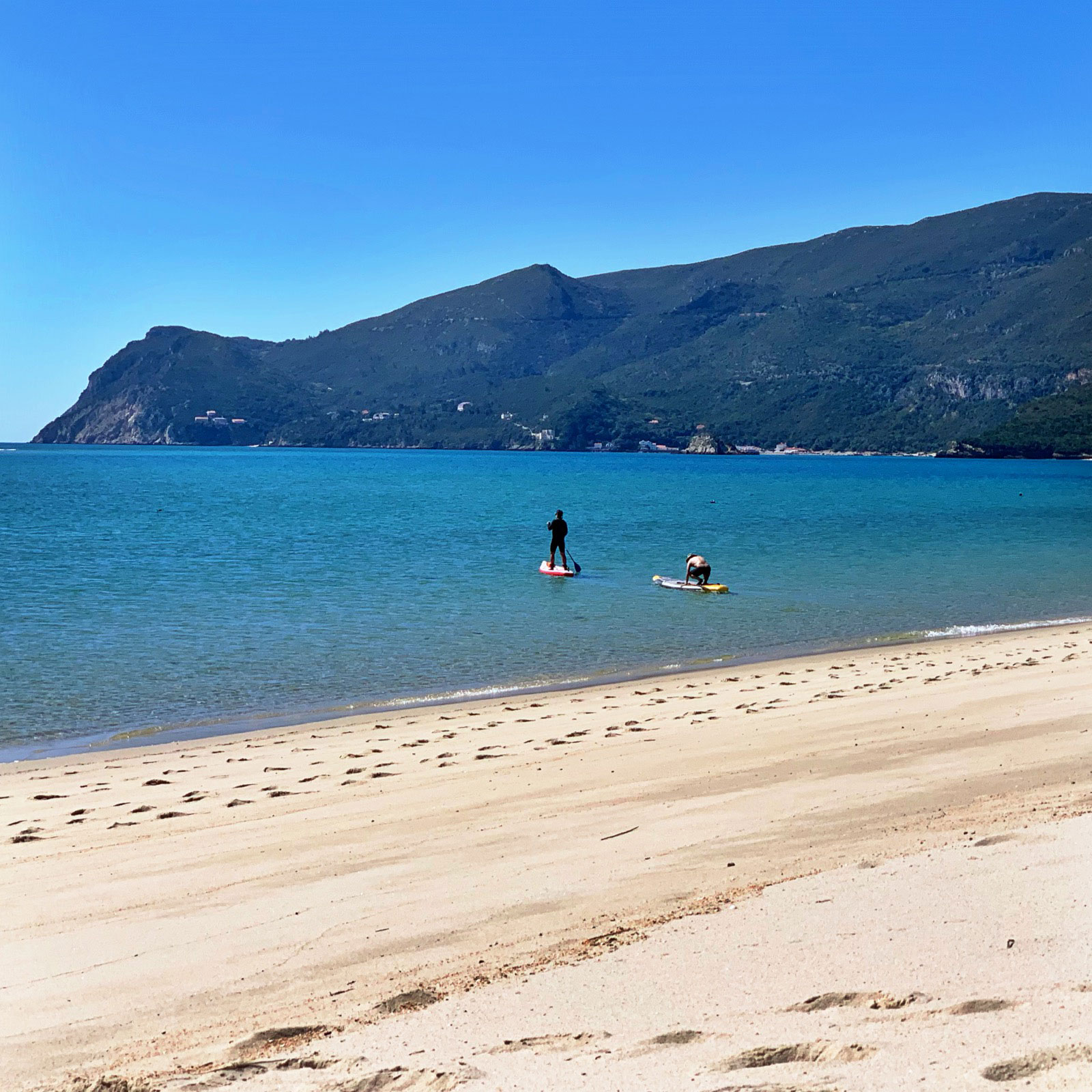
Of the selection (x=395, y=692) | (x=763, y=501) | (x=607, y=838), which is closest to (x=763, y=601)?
(x=395, y=692)

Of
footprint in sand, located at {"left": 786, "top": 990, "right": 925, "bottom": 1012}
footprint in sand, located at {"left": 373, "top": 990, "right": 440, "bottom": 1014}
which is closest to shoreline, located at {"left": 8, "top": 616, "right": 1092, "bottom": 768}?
footprint in sand, located at {"left": 373, "top": 990, "right": 440, "bottom": 1014}

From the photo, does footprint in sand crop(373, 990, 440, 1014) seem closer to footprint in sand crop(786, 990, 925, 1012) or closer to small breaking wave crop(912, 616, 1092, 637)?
footprint in sand crop(786, 990, 925, 1012)

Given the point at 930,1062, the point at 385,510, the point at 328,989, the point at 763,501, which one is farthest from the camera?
the point at 763,501

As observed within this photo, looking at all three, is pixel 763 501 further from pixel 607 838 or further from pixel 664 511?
pixel 607 838

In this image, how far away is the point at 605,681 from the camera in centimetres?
1623

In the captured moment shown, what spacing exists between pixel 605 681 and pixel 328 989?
11.4m

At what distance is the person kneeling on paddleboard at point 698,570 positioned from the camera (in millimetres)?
27281

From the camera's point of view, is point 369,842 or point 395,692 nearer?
point 369,842

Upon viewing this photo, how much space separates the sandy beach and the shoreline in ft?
4.61

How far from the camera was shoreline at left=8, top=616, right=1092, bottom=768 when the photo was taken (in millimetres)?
12312

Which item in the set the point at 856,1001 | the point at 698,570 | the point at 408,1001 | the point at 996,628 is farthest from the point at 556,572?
the point at 856,1001

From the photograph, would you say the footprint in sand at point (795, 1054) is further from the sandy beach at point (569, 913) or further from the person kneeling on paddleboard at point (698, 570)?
the person kneeling on paddleboard at point (698, 570)

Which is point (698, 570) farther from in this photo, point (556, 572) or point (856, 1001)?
point (856, 1001)

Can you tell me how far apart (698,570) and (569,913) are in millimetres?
21888
